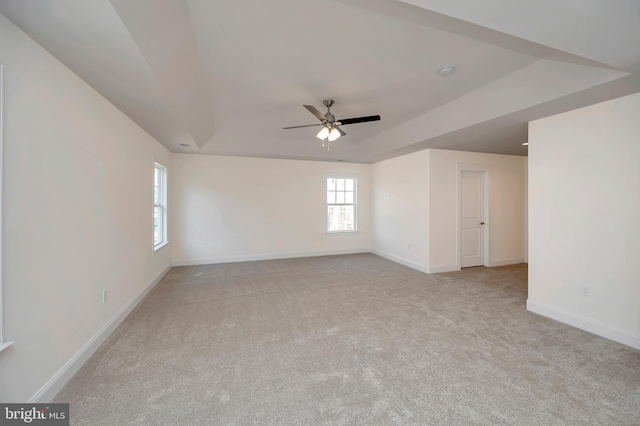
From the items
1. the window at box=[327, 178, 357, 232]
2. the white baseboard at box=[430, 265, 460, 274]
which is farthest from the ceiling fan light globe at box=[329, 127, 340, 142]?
the white baseboard at box=[430, 265, 460, 274]

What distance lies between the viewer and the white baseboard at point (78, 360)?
165 cm

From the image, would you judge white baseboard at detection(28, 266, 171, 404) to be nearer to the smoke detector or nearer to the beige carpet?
the beige carpet

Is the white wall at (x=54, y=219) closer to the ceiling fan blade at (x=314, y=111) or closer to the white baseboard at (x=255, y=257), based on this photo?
the ceiling fan blade at (x=314, y=111)

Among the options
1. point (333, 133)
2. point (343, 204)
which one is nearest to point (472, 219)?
point (343, 204)

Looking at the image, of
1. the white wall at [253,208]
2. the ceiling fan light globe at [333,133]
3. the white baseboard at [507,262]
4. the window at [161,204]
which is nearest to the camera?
the ceiling fan light globe at [333,133]

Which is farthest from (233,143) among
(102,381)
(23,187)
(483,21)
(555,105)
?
(555,105)

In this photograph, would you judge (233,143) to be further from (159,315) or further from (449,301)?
(449,301)

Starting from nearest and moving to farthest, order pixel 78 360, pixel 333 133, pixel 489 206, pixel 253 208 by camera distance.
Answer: pixel 78 360 → pixel 333 133 → pixel 489 206 → pixel 253 208

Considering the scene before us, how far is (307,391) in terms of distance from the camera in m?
1.77

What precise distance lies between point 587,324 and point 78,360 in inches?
196

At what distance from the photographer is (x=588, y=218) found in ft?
8.94

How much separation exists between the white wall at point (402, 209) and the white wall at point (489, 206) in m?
0.17

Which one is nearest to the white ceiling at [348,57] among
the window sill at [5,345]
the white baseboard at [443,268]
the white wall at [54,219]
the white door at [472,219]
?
the white wall at [54,219]

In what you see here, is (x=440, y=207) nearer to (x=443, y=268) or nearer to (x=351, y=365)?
(x=443, y=268)
